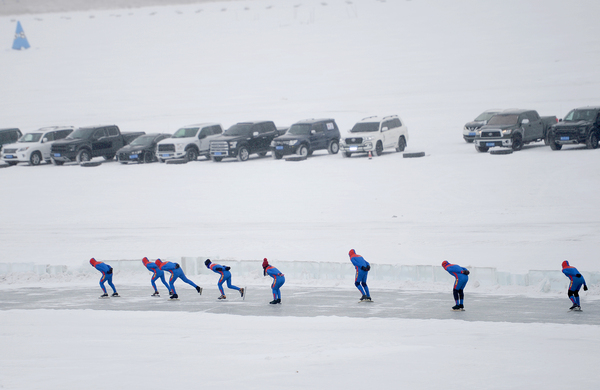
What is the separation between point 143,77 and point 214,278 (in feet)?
150

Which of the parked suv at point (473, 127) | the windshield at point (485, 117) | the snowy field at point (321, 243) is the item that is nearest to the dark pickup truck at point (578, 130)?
the snowy field at point (321, 243)

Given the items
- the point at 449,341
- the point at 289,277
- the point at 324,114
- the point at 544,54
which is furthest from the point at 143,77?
the point at 449,341

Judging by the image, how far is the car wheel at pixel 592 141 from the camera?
2524 centimetres

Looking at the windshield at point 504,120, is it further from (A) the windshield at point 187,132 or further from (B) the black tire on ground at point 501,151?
(A) the windshield at point 187,132

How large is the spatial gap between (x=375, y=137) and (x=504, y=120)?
17.3ft

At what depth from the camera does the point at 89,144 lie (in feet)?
103

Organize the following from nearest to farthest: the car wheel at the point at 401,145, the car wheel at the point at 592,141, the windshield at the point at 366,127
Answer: the car wheel at the point at 592,141 → the windshield at the point at 366,127 → the car wheel at the point at 401,145

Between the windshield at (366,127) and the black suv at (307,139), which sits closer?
the windshield at (366,127)

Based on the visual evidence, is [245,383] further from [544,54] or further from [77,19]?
[77,19]

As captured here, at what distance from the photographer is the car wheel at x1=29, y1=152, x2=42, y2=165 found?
31547 millimetres

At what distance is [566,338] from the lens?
945cm

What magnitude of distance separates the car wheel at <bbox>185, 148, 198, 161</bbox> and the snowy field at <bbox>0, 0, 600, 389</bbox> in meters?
0.99

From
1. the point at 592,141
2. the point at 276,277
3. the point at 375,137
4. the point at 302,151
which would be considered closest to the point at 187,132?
the point at 302,151

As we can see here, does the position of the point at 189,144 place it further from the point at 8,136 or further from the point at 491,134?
the point at 491,134
